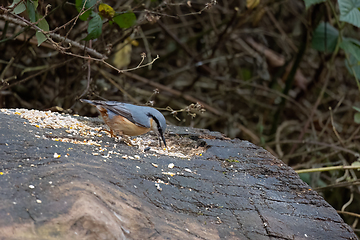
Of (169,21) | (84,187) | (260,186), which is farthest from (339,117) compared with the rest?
(84,187)

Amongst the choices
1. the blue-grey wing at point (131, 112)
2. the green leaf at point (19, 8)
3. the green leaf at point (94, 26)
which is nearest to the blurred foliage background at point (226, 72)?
the green leaf at point (94, 26)

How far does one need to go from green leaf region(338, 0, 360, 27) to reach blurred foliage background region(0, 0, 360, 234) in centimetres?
1

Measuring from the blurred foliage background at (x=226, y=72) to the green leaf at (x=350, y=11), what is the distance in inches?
0.4

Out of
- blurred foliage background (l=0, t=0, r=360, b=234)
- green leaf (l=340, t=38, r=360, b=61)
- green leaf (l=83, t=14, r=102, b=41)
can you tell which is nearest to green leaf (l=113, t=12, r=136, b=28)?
blurred foliage background (l=0, t=0, r=360, b=234)

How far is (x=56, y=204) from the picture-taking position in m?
1.48

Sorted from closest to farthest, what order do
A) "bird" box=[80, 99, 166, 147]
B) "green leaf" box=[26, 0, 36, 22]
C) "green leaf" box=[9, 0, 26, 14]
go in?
"green leaf" box=[9, 0, 26, 14], "green leaf" box=[26, 0, 36, 22], "bird" box=[80, 99, 166, 147]

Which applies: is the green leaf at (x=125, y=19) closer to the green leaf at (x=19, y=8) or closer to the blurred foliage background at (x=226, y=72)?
the blurred foliage background at (x=226, y=72)

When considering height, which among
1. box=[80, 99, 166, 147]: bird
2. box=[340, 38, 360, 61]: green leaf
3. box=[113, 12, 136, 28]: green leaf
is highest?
box=[340, 38, 360, 61]: green leaf

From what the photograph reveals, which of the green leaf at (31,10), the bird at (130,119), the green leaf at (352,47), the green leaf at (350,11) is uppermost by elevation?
the green leaf at (350,11)

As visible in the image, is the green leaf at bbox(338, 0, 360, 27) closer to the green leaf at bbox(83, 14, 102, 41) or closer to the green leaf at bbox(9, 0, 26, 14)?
the green leaf at bbox(83, 14, 102, 41)

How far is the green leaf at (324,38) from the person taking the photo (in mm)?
4805

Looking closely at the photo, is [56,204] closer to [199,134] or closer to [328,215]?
[328,215]

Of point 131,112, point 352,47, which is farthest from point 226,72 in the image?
point 131,112

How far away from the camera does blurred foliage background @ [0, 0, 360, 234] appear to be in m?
4.13
